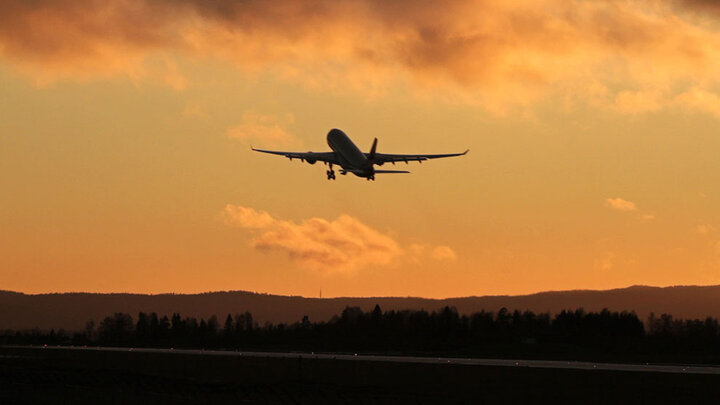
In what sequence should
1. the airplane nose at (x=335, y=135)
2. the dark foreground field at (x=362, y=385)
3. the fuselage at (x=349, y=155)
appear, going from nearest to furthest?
the dark foreground field at (x=362, y=385) < the fuselage at (x=349, y=155) < the airplane nose at (x=335, y=135)

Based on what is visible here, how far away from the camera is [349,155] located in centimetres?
14300

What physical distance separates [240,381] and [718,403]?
5770 centimetres

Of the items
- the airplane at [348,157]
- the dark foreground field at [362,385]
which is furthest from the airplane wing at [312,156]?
the dark foreground field at [362,385]

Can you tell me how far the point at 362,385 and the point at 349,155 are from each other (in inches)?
1512

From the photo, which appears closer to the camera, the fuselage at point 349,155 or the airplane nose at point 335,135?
the fuselage at point 349,155

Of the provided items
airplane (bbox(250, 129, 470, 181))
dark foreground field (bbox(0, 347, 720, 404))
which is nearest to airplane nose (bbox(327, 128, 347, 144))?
airplane (bbox(250, 129, 470, 181))

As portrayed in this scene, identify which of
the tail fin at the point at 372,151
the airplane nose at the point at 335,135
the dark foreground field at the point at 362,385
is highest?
the airplane nose at the point at 335,135

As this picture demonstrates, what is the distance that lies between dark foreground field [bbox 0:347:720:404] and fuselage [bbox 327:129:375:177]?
23.5 meters

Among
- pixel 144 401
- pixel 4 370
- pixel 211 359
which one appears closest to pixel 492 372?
pixel 144 401

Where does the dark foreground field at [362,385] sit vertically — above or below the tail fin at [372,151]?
below

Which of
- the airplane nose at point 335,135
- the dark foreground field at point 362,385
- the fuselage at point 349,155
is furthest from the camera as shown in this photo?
the airplane nose at point 335,135

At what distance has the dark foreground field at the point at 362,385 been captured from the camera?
319 ft

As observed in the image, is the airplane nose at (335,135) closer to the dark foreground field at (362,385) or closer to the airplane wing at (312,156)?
the airplane wing at (312,156)

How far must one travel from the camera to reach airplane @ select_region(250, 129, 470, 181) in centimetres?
13875
